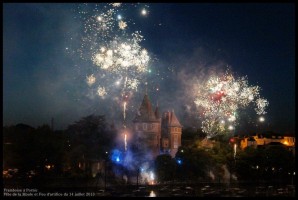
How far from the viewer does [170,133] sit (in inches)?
2074

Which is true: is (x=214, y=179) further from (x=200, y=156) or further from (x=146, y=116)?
(x=146, y=116)

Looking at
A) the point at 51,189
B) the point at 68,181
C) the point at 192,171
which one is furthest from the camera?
the point at 192,171

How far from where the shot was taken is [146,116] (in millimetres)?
50625

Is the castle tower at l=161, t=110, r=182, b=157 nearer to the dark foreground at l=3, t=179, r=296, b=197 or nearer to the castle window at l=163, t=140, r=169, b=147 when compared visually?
the castle window at l=163, t=140, r=169, b=147

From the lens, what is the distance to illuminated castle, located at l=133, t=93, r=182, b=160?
162ft

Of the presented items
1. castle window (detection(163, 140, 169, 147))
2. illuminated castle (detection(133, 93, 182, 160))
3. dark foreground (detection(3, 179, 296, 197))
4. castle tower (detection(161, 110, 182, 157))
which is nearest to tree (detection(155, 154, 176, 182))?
dark foreground (detection(3, 179, 296, 197))

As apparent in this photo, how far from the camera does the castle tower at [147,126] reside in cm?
4922

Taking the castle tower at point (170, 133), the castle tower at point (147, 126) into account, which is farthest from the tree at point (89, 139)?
the castle tower at point (170, 133)

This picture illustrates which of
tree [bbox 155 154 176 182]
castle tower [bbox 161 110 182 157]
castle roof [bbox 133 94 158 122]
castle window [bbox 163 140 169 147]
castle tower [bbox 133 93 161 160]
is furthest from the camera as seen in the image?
castle window [bbox 163 140 169 147]

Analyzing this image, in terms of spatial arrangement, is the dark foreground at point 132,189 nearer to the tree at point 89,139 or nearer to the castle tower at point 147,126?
the tree at point 89,139

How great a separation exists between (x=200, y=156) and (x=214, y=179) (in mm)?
2466

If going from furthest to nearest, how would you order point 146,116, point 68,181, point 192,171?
point 146,116
point 192,171
point 68,181

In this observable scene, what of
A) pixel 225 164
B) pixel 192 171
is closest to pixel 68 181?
pixel 192 171

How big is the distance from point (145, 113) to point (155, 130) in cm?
231
